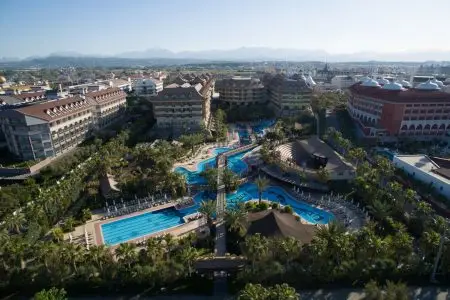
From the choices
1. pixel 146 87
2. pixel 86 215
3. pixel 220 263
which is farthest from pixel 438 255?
pixel 146 87

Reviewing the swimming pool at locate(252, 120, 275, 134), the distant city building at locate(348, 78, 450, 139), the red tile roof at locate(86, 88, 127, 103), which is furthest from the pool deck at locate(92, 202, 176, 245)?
the distant city building at locate(348, 78, 450, 139)

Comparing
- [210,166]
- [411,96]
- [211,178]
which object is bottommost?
[210,166]

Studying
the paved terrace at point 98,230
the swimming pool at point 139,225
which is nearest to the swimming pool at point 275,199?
the swimming pool at point 139,225

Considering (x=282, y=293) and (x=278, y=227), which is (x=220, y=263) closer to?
(x=278, y=227)

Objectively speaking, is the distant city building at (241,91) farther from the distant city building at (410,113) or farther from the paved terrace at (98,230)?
the paved terrace at (98,230)

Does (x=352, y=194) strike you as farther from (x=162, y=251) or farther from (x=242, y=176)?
(x=162, y=251)

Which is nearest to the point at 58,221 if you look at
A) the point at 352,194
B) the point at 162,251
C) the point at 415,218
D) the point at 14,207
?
the point at 14,207
